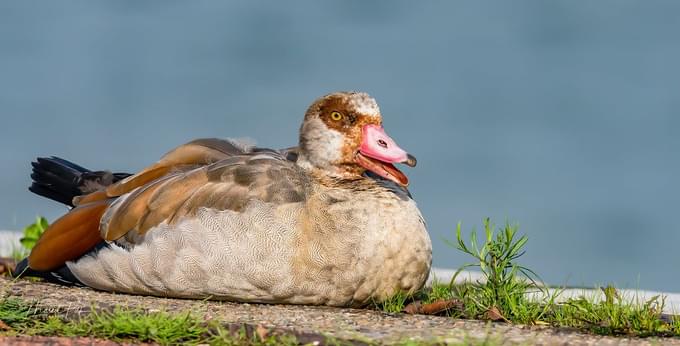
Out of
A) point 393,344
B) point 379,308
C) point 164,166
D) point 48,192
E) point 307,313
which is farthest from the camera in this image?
point 48,192

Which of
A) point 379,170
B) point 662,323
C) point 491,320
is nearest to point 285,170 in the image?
point 379,170

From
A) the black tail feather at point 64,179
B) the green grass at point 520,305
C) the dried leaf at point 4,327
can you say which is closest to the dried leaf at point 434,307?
the green grass at point 520,305

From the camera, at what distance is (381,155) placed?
7762mm

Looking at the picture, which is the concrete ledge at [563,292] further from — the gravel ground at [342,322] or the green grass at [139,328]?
the green grass at [139,328]

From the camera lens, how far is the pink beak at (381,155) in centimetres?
772

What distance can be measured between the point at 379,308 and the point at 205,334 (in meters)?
1.72

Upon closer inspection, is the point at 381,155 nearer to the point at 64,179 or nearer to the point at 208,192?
the point at 208,192

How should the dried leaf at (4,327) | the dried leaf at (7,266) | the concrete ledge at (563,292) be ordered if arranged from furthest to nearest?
the dried leaf at (7,266), the concrete ledge at (563,292), the dried leaf at (4,327)

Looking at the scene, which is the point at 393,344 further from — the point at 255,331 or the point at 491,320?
the point at 491,320

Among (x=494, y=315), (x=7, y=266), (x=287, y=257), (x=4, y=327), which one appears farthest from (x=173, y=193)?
(x=7, y=266)

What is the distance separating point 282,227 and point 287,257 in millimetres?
199

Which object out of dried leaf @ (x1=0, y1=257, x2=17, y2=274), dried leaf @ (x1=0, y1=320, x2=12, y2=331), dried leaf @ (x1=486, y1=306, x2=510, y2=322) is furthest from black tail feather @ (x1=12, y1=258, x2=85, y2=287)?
dried leaf @ (x1=486, y1=306, x2=510, y2=322)

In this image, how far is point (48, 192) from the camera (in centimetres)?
959

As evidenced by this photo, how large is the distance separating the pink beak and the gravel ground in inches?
38.4
